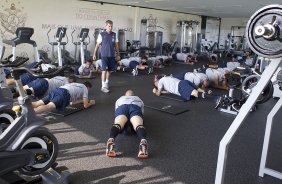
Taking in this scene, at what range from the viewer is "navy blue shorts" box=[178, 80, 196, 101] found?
13.7 feet

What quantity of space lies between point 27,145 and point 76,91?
1754mm

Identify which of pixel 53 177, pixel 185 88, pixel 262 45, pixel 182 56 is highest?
pixel 262 45

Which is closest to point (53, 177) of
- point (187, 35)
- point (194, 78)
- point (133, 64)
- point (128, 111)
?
point (128, 111)

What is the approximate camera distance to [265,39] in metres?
1.25

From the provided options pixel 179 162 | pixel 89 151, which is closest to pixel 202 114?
pixel 179 162

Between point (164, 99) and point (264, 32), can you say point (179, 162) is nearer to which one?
point (264, 32)

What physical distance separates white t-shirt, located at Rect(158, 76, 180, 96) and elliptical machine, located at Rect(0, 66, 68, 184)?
2.80 metres

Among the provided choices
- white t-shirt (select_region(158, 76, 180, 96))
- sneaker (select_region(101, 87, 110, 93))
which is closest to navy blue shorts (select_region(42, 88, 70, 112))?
sneaker (select_region(101, 87, 110, 93))

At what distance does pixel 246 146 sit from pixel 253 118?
3.50 feet

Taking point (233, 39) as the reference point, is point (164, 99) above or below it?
below

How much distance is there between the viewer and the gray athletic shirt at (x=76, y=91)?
3324 millimetres

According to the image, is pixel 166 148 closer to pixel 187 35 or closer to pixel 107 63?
pixel 107 63

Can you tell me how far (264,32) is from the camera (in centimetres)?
121

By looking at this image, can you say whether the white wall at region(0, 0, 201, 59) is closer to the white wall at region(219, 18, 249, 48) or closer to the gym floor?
the gym floor
